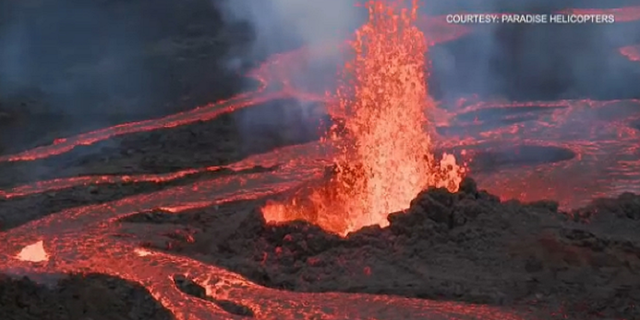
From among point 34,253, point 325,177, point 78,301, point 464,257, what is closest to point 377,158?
point 325,177

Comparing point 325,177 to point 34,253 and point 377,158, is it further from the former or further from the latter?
point 34,253

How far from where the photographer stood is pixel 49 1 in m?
23.5

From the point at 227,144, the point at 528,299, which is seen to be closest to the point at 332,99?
the point at 227,144

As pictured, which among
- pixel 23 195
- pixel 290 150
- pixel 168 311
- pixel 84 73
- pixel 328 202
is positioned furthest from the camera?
pixel 84 73

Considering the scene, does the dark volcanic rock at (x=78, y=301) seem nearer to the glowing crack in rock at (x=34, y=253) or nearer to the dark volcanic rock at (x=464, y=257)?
the glowing crack in rock at (x=34, y=253)

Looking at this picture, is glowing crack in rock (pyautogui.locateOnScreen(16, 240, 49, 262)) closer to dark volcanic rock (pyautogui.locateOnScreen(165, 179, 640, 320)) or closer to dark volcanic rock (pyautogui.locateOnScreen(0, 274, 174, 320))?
dark volcanic rock (pyautogui.locateOnScreen(0, 274, 174, 320))

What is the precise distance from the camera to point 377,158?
11.1 meters

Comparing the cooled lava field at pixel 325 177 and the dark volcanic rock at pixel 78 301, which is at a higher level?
the cooled lava field at pixel 325 177

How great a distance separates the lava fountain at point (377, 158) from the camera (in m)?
9.67

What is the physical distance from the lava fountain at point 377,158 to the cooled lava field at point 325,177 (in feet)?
0.11

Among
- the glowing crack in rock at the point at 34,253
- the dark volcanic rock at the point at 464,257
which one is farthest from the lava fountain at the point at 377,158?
the glowing crack in rock at the point at 34,253

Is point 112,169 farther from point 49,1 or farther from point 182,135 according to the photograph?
point 49,1

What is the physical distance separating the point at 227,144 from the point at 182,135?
0.85 metres

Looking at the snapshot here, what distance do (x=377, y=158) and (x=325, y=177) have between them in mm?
893
